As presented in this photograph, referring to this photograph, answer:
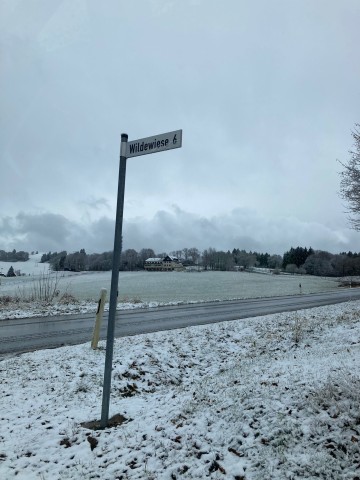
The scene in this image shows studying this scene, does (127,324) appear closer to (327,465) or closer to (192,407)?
(192,407)

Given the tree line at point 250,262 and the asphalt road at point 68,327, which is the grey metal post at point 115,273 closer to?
the asphalt road at point 68,327

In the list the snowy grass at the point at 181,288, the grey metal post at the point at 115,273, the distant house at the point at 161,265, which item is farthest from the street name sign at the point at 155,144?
the distant house at the point at 161,265

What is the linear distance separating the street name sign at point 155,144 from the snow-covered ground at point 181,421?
347 cm

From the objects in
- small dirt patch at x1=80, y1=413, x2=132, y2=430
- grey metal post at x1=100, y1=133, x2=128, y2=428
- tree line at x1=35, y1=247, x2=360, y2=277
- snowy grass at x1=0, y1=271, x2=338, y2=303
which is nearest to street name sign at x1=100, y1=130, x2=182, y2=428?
grey metal post at x1=100, y1=133, x2=128, y2=428

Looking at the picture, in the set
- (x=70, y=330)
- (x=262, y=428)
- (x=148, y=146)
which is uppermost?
(x=148, y=146)

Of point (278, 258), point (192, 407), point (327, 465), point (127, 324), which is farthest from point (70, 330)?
point (278, 258)

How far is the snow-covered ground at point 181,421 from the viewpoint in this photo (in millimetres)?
Answer: 3467

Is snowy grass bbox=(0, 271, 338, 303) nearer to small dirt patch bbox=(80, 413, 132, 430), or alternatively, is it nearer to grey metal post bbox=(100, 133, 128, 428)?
small dirt patch bbox=(80, 413, 132, 430)

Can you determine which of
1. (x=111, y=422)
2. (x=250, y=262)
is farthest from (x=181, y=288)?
(x=250, y=262)

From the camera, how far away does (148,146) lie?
4.62m

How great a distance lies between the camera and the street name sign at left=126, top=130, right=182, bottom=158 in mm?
4461

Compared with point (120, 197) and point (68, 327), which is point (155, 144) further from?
point (68, 327)

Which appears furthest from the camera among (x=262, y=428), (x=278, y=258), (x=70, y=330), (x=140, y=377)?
(x=278, y=258)

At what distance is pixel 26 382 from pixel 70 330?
6.56 metres
